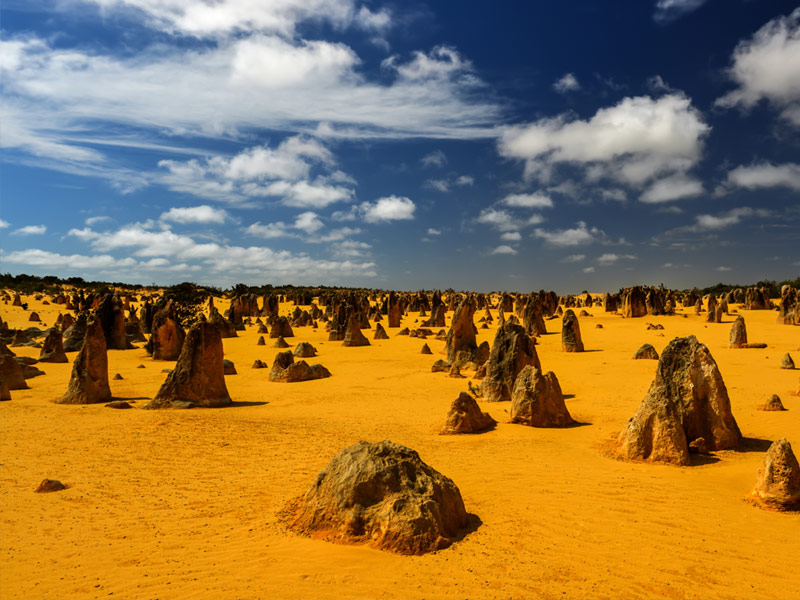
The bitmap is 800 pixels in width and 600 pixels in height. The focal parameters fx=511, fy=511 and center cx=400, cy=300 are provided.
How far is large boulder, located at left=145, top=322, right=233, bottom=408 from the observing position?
1409 centimetres

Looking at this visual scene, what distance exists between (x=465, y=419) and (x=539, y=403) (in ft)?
6.06

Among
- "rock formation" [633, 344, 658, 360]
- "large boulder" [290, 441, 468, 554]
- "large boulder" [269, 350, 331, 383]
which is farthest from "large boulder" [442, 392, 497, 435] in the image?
"rock formation" [633, 344, 658, 360]

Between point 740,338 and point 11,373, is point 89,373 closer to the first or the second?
point 11,373

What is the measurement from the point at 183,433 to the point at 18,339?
73.8 feet

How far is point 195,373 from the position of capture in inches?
562

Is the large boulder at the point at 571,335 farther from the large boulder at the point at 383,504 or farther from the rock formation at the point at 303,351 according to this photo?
the large boulder at the point at 383,504

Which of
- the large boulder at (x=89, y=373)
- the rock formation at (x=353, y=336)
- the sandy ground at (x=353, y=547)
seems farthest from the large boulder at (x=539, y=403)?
the rock formation at (x=353, y=336)

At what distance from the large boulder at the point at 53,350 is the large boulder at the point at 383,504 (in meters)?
21.1

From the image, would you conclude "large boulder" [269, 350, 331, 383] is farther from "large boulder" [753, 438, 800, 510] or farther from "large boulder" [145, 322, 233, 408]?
"large boulder" [753, 438, 800, 510]

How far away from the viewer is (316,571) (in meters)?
5.22

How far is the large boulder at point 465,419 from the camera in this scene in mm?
11539

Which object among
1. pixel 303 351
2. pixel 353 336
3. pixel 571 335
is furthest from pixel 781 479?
pixel 353 336

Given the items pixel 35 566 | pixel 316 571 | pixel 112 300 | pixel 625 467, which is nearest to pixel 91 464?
pixel 35 566

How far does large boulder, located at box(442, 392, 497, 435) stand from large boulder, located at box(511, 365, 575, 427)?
0.90 metres
